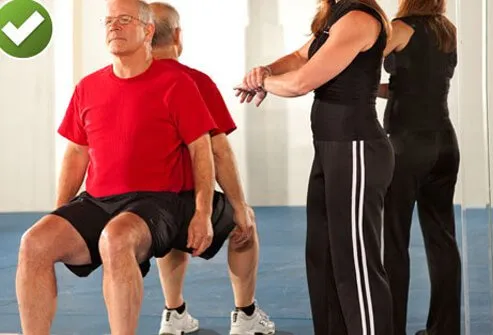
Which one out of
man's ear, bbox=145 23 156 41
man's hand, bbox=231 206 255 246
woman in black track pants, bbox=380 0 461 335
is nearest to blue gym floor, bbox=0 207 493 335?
woman in black track pants, bbox=380 0 461 335

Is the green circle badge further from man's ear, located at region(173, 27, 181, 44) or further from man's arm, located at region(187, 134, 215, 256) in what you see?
man's arm, located at region(187, 134, 215, 256)

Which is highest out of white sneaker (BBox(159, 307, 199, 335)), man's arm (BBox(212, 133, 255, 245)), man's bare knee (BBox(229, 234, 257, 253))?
man's arm (BBox(212, 133, 255, 245))

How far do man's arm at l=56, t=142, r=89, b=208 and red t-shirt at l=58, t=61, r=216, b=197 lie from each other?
122 millimetres

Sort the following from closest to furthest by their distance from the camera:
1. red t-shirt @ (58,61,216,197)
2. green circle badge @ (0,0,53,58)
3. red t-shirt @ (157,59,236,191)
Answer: red t-shirt @ (58,61,216,197), red t-shirt @ (157,59,236,191), green circle badge @ (0,0,53,58)

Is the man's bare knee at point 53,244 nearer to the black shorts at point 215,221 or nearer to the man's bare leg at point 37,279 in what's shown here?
the man's bare leg at point 37,279

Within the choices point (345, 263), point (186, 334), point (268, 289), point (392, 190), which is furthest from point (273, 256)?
point (345, 263)

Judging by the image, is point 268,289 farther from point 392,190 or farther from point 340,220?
point 340,220

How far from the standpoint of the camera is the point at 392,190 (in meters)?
3.11

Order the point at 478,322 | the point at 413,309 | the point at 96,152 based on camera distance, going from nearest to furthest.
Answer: the point at 96,152
the point at 478,322
the point at 413,309

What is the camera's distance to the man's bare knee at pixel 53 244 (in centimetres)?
Answer: 279

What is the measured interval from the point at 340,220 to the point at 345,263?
124mm

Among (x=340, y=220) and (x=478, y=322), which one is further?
(x=478, y=322)

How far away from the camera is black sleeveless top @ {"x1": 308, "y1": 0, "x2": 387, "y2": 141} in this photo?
2691 millimetres

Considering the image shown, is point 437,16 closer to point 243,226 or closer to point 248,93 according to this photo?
point 248,93
